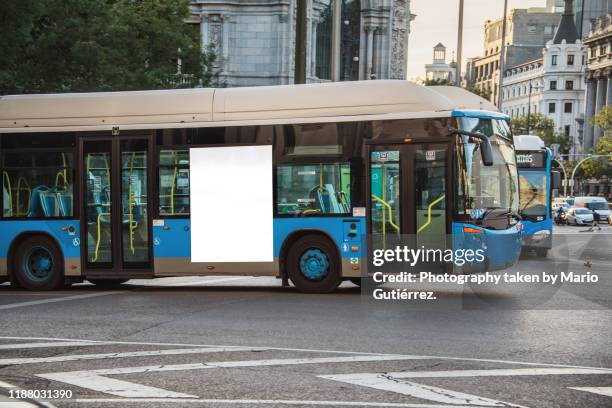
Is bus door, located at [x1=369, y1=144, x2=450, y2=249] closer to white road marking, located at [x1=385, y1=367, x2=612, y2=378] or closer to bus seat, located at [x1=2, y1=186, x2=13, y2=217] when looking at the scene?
bus seat, located at [x1=2, y1=186, x2=13, y2=217]

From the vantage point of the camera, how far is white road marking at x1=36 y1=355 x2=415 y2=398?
8.37 metres

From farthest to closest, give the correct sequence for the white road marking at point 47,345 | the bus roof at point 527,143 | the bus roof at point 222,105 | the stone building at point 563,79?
1. the stone building at point 563,79
2. the bus roof at point 527,143
3. the bus roof at point 222,105
4. the white road marking at point 47,345

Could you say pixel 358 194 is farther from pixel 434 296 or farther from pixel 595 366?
pixel 595 366

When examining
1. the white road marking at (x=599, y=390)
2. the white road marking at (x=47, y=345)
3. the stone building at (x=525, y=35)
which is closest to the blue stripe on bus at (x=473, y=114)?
the white road marking at (x=47, y=345)

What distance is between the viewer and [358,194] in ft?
53.6

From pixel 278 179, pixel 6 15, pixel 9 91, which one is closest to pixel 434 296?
pixel 278 179

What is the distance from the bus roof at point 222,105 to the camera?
53.5 feet

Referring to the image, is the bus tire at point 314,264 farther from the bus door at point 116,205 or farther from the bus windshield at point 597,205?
the bus windshield at point 597,205

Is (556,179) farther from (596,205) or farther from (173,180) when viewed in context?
(596,205)

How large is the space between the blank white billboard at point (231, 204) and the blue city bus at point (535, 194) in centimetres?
1582

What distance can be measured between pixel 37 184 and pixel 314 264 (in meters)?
4.84

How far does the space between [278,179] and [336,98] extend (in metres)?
1.51

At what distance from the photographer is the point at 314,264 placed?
16.7 m

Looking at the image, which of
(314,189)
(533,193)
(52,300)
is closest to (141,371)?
(52,300)
